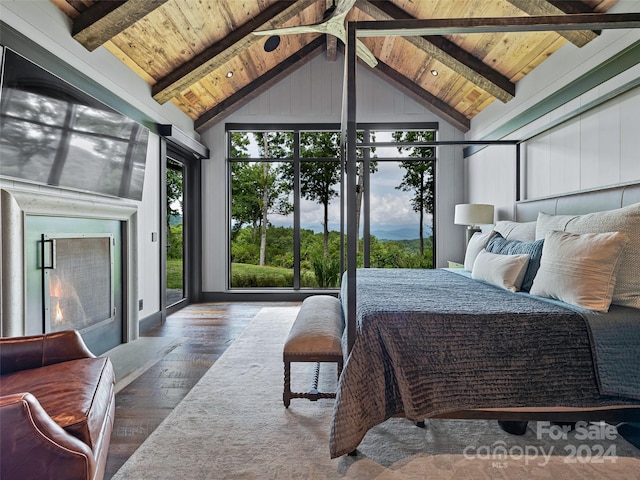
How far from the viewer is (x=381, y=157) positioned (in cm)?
581

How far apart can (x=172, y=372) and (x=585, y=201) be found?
3343mm

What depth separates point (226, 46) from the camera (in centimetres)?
417

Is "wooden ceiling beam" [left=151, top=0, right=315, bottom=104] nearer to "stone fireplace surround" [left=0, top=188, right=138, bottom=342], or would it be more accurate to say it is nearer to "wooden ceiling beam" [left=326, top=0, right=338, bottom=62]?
"wooden ceiling beam" [left=326, top=0, right=338, bottom=62]

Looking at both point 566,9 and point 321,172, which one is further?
point 321,172

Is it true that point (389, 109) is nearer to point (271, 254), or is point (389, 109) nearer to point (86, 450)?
point (271, 254)

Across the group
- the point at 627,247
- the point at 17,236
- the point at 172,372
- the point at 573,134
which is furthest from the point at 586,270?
the point at 17,236

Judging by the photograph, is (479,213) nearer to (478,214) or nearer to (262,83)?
(478,214)

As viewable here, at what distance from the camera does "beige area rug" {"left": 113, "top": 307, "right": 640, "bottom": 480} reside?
169cm

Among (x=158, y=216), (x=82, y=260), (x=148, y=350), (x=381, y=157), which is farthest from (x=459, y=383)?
(x=381, y=157)

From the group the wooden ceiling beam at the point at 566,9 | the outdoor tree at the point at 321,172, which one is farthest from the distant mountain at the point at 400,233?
the wooden ceiling beam at the point at 566,9

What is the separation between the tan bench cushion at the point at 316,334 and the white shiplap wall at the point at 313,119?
3338 millimetres

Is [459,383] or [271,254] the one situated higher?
[271,254]

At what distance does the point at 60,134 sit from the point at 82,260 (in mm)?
1036

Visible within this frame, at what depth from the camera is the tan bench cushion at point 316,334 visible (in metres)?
2.24
